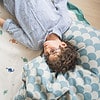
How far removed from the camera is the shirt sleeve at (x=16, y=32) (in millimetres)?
1422

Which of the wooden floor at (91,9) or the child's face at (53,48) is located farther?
the wooden floor at (91,9)

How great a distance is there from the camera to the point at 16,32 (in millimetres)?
1448

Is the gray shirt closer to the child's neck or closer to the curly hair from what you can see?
the child's neck

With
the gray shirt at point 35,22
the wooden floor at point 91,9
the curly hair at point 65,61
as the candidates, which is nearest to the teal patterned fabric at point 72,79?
the curly hair at point 65,61

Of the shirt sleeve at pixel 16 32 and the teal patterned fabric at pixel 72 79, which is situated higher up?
the shirt sleeve at pixel 16 32

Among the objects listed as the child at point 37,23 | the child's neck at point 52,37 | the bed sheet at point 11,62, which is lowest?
the bed sheet at point 11,62

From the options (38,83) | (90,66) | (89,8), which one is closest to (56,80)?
(38,83)

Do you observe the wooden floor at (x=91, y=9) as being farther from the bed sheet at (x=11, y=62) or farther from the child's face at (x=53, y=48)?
the child's face at (x=53, y=48)

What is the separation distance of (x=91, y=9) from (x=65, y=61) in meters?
0.71

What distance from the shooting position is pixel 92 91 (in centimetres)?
121

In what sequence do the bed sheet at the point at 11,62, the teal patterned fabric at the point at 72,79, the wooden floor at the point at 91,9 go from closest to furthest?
1. the teal patterned fabric at the point at 72,79
2. the bed sheet at the point at 11,62
3. the wooden floor at the point at 91,9

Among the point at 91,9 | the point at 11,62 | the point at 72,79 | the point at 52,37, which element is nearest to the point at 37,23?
the point at 52,37

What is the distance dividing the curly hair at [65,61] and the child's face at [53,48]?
0.07 feet

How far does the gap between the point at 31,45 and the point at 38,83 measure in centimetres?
27
